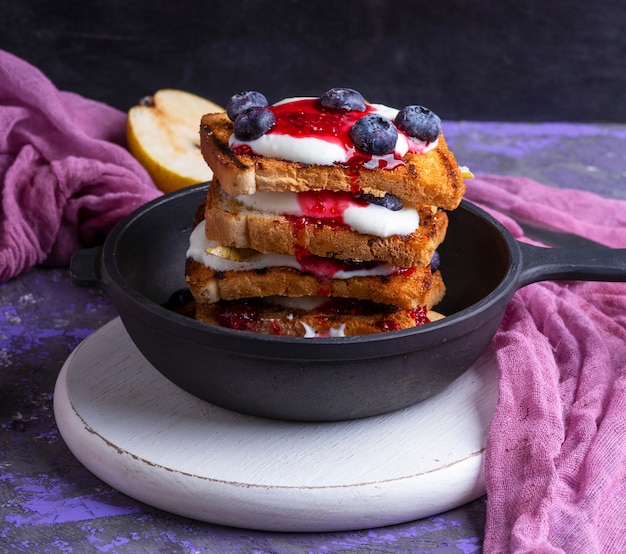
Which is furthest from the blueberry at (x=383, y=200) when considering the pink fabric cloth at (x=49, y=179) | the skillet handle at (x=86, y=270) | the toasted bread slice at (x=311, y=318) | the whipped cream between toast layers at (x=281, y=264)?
the pink fabric cloth at (x=49, y=179)

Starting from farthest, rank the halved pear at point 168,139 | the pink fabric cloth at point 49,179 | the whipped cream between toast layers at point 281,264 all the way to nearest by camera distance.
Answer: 1. the halved pear at point 168,139
2. the pink fabric cloth at point 49,179
3. the whipped cream between toast layers at point 281,264

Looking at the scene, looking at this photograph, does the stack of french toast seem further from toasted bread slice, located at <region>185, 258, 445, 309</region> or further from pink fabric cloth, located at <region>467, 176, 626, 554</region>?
pink fabric cloth, located at <region>467, 176, 626, 554</region>

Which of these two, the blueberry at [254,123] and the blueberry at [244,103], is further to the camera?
the blueberry at [244,103]

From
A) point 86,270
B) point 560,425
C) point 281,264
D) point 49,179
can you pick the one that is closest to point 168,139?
point 49,179

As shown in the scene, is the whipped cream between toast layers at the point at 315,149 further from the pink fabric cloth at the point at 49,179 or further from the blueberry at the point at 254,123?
the pink fabric cloth at the point at 49,179

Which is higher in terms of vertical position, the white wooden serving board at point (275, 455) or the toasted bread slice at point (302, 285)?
the toasted bread slice at point (302, 285)

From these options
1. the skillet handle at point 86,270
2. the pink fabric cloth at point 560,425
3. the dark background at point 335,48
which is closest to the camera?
the pink fabric cloth at point 560,425

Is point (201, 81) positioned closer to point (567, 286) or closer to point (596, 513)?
point (567, 286)

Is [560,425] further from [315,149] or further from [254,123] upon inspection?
[254,123]
